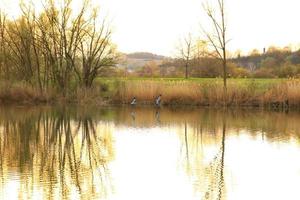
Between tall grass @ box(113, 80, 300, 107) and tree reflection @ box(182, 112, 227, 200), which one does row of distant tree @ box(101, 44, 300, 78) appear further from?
tree reflection @ box(182, 112, 227, 200)

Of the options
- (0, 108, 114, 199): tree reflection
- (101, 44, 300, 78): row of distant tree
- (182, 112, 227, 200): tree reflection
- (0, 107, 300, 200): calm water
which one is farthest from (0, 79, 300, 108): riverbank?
(182, 112, 227, 200): tree reflection

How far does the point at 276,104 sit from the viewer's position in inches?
1215

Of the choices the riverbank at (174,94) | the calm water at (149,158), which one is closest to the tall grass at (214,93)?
the riverbank at (174,94)

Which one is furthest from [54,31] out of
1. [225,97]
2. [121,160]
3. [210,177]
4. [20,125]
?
[210,177]

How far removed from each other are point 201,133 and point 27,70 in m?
19.9

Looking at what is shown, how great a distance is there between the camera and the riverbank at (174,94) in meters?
30.9

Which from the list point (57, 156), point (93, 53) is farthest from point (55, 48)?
point (57, 156)

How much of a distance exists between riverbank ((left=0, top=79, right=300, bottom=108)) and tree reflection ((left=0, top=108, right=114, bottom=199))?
10.1 m

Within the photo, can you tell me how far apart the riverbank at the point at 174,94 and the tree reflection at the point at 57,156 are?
10054 millimetres

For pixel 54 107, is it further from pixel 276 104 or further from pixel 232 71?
pixel 232 71

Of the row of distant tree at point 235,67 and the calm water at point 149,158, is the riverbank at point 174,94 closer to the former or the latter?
the row of distant tree at point 235,67

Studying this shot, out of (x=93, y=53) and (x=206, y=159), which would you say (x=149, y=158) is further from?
(x=93, y=53)

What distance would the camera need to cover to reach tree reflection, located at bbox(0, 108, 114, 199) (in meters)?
10.3

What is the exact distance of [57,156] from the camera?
45.5 ft
